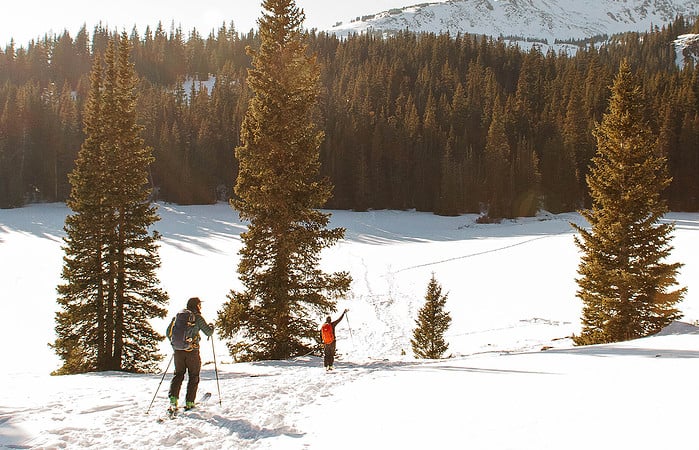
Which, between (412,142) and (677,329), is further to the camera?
(412,142)

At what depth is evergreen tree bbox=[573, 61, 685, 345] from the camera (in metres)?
17.3

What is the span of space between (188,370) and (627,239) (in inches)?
653

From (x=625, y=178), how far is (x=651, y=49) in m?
180

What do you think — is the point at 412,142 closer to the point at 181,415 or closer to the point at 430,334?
the point at 430,334

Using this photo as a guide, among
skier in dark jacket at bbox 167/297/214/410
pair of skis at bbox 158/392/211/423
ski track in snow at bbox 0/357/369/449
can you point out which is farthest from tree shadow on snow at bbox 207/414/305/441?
skier in dark jacket at bbox 167/297/214/410

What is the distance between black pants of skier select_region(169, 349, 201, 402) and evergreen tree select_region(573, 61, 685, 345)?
14742mm

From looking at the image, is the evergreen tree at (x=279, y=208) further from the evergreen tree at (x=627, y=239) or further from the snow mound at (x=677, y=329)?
the snow mound at (x=677, y=329)

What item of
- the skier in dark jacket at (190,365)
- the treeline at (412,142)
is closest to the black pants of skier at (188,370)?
the skier in dark jacket at (190,365)

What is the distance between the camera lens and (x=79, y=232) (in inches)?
751

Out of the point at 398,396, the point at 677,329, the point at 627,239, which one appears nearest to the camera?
the point at 398,396

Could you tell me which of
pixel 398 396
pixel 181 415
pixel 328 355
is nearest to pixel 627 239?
pixel 328 355

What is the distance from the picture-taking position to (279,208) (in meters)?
15.6

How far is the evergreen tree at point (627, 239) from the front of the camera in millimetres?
17344

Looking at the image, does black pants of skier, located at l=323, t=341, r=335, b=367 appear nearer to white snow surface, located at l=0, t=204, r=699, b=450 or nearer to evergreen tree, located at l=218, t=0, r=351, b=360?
white snow surface, located at l=0, t=204, r=699, b=450
